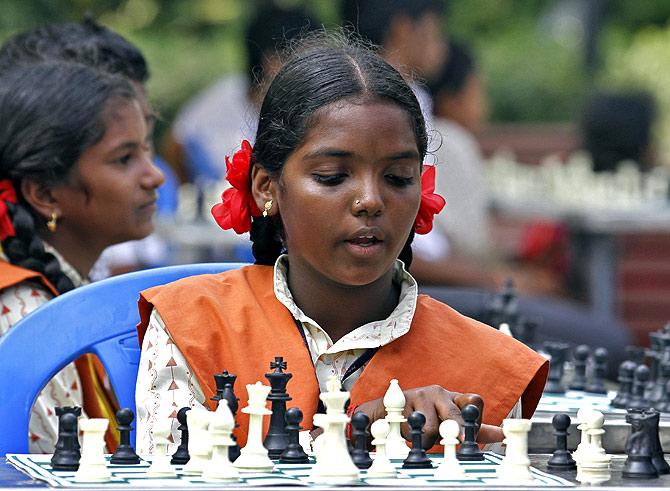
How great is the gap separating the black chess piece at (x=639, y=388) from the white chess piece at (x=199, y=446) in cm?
147

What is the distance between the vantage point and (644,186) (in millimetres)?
11250

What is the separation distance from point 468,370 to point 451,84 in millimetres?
7579

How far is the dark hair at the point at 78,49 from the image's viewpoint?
4.96 m

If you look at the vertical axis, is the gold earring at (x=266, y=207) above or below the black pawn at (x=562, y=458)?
above

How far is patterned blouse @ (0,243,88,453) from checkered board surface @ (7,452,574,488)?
1.28 meters

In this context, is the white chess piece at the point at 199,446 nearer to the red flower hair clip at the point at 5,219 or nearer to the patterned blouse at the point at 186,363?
the patterned blouse at the point at 186,363

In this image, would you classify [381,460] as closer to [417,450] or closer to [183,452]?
[417,450]

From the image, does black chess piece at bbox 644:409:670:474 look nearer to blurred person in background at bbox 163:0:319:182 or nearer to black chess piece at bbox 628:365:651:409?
black chess piece at bbox 628:365:651:409

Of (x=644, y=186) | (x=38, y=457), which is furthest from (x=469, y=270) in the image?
(x=38, y=457)

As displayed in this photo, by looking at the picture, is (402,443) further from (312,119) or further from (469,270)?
(469,270)

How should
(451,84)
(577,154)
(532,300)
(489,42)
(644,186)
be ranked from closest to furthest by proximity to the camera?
(532,300) < (451,84) < (644,186) < (577,154) < (489,42)

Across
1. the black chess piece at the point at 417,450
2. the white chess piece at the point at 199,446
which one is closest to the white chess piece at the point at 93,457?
the white chess piece at the point at 199,446

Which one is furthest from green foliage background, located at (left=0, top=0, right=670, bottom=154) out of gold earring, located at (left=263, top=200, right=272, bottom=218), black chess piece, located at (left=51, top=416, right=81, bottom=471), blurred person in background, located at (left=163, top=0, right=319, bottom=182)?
black chess piece, located at (left=51, top=416, right=81, bottom=471)

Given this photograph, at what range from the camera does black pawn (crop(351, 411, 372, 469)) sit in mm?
2387
